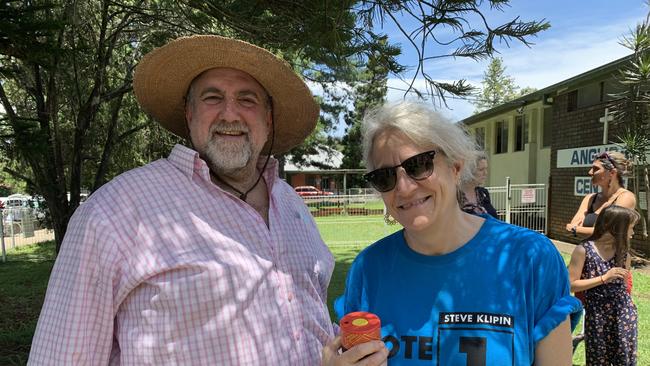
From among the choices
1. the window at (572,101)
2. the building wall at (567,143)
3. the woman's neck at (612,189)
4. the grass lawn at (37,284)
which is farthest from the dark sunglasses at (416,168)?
the window at (572,101)

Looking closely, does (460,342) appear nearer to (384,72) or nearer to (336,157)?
(384,72)

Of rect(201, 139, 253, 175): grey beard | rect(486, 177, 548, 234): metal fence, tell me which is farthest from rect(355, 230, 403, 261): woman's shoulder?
rect(486, 177, 548, 234): metal fence

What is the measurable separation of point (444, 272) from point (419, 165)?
1.30 ft

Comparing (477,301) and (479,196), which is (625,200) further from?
(477,301)

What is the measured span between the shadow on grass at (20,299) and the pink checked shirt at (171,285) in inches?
163

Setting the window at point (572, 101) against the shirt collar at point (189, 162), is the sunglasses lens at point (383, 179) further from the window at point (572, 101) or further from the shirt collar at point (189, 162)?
the window at point (572, 101)

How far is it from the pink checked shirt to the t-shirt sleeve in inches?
33.1

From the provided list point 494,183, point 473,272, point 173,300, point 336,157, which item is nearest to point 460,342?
point 473,272

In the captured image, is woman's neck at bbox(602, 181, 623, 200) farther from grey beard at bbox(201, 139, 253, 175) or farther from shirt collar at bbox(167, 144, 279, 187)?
shirt collar at bbox(167, 144, 279, 187)

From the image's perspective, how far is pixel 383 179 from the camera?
179 cm

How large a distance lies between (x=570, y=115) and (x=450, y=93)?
11638 mm

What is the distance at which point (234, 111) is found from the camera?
208cm

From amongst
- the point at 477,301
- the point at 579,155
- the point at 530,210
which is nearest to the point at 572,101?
the point at 579,155

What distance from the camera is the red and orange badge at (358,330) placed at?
1.40 meters
